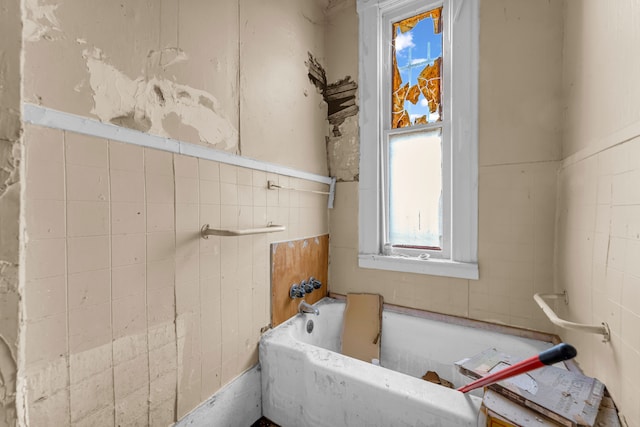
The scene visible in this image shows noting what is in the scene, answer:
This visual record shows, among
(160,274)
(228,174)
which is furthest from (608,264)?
(160,274)

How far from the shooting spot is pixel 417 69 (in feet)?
6.65

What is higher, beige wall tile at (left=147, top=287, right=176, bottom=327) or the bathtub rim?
beige wall tile at (left=147, top=287, right=176, bottom=327)

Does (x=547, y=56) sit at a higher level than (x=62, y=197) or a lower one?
higher

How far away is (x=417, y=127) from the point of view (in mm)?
2000

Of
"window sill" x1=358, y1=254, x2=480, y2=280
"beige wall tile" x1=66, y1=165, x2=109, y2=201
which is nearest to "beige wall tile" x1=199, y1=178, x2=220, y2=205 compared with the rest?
"beige wall tile" x1=66, y1=165, x2=109, y2=201

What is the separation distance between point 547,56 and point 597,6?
0.46m

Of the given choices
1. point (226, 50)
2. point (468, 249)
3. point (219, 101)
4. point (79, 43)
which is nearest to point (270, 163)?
point (219, 101)

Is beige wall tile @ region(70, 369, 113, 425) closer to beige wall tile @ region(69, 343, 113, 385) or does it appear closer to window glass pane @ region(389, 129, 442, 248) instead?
beige wall tile @ region(69, 343, 113, 385)

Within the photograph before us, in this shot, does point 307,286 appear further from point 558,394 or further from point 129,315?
point 558,394

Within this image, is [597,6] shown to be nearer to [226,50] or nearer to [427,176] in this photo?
[427,176]

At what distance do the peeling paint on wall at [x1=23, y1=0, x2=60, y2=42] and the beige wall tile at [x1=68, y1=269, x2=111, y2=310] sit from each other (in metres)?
0.74

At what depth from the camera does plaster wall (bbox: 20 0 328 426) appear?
0.81 m

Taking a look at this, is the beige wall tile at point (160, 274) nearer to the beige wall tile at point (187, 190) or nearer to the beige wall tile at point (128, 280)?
the beige wall tile at point (128, 280)

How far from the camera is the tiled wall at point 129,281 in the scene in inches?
32.0
